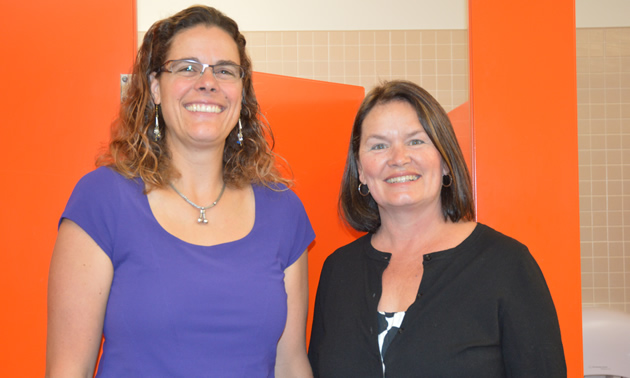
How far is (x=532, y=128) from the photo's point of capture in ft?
5.03

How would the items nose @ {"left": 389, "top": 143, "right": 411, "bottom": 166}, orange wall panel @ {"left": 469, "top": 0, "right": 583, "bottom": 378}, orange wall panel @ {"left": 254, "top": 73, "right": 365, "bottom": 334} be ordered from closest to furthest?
nose @ {"left": 389, "top": 143, "right": 411, "bottom": 166} → orange wall panel @ {"left": 469, "top": 0, "right": 583, "bottom": 378} → orange wall panel @ {"left": 254, "top": 73, "right": 365, "bottom": 334}

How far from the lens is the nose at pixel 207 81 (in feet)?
4.35

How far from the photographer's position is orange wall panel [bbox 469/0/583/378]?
153 centimetres

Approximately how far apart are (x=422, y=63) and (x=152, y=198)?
8.33ft

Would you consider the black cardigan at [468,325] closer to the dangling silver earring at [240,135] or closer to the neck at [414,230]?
the neck at [414,230]

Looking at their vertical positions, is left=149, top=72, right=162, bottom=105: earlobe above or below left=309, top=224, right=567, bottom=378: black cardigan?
above

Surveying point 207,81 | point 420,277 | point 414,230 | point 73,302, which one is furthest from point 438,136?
point 73,302

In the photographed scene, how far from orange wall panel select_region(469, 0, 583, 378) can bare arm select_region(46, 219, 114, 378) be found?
1007 millimetres

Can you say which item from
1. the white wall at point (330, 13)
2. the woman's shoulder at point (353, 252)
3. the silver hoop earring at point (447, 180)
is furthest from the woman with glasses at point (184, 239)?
the white wall at point (330, 13)

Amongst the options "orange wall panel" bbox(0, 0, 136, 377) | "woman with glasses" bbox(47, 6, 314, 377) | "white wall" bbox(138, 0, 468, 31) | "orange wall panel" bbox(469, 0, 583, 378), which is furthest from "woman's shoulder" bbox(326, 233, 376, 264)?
"white wall" bbox(138, 0, 468, 31)

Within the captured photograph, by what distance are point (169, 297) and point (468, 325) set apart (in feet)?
2.22

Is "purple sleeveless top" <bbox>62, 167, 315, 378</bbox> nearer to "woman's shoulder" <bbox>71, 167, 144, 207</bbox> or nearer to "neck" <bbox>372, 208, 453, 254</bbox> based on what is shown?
"woman's shoulder" <bbox>71, 167, 144, 207</bbox>

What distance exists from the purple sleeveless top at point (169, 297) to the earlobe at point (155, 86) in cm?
23

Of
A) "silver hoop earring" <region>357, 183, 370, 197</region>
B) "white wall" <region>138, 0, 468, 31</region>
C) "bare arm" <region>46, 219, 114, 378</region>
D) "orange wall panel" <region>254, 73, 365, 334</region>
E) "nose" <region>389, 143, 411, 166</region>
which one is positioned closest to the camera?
"bare arm" <region>46, 219, 114, 378</region>
